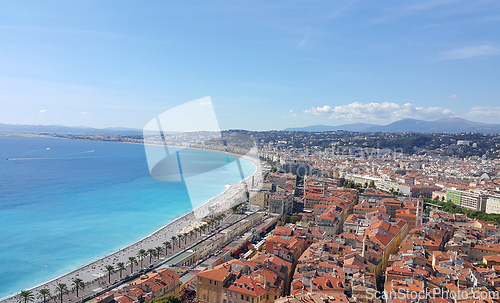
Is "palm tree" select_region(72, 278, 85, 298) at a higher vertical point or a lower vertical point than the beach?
higher

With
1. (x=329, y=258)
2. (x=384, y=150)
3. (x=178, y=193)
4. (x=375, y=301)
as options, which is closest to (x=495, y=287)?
(x=375, y=301)

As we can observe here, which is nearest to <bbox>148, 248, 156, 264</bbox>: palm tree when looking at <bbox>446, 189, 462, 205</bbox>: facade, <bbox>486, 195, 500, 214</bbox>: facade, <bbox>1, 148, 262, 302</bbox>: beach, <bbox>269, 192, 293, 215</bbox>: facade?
<bbox>1, 148, 262, 302</bbox>: beach

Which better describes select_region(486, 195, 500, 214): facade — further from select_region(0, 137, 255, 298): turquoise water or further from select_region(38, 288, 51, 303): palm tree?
select_region(38, 288, 51, 303): palm tree

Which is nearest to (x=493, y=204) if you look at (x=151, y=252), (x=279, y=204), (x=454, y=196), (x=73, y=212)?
(x=454, y=196)

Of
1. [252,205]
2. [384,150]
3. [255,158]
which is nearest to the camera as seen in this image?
[252,205]

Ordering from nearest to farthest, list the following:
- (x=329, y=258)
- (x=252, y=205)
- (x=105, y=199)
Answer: (x=329, y=258)
(x=252, y=205)
(x=105, y=199)

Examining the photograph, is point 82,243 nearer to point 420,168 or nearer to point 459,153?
point 420,168

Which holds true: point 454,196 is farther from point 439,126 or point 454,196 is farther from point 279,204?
point 439,126
